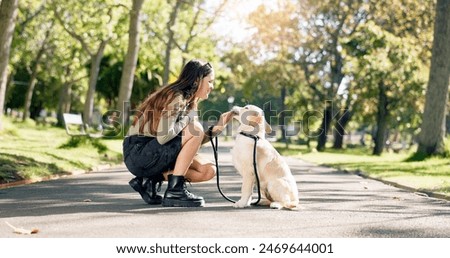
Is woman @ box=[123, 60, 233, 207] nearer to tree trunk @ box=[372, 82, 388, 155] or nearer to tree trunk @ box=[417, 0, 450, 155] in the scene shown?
tree trunk @ box=[417, 0, 450, 155]

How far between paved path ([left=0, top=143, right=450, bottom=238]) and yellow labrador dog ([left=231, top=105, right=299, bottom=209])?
24 centimetres

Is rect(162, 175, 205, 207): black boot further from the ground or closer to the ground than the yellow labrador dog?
closer to the ground

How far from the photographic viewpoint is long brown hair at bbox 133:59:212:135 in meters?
8.51

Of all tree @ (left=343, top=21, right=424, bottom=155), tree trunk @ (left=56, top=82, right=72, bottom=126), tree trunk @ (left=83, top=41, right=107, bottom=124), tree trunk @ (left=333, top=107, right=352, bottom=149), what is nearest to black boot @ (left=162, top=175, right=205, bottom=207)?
tree @ (left=343, top=21, right=424, bottom=155)

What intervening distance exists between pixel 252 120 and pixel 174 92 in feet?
3.31

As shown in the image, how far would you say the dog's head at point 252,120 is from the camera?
27.4 feet

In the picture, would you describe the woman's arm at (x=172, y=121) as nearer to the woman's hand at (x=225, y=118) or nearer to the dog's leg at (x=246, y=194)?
the woman's hand at (x=225, y=118)

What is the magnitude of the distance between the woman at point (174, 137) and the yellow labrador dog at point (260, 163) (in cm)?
32

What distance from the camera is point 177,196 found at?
8.80 m

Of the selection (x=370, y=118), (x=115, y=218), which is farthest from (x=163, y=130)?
(x=370, y=118)

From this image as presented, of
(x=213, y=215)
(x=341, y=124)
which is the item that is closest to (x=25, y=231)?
(x=213, y=215)

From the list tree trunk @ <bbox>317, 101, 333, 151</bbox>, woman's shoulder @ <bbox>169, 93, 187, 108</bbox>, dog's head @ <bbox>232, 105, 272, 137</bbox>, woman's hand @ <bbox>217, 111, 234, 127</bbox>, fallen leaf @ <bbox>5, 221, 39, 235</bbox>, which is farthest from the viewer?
tree trunk @ <bbox>317, 101, 333, 151</bbox>

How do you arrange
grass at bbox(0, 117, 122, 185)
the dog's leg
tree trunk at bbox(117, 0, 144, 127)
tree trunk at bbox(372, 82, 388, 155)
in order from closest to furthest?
the dog's leg, grass at bbox(0, 117, 122, 185), tree trunk at bbox(117, 0, 144, 127), tree trunk at bbox(372, 82, 388, 155)
